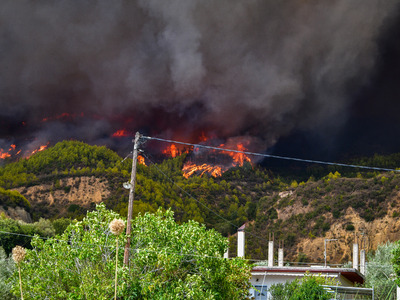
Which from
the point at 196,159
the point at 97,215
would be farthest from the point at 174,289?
the point at 196,159

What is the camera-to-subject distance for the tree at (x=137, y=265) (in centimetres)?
1584

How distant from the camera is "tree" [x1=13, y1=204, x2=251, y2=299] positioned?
15.8 metres

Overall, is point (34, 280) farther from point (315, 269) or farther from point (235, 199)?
point (235, 199)

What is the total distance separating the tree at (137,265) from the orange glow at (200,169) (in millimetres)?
111881

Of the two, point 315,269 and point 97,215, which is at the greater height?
point 97,215

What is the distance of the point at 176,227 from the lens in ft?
59.5

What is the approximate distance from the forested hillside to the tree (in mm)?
48770

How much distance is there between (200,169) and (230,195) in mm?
29048

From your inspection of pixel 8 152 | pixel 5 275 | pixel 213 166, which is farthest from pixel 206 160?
pixel 5 275

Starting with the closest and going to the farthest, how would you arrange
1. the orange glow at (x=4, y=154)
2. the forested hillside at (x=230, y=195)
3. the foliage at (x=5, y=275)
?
the foliage at (x=5, y=275)
the forested hillside at (x=230, y=195)
the orange glow at (x=4, y=154)

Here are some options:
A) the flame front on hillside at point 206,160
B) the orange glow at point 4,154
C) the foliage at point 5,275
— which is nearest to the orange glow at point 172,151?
the flame front on hillside at point 206,160

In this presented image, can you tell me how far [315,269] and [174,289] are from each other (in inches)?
587

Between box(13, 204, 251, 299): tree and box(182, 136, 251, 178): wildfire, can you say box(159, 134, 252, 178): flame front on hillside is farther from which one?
box(13, 204, 251, 299): tree

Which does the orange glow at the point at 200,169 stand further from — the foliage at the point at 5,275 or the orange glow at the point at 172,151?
the foliage at the point at 5,275
